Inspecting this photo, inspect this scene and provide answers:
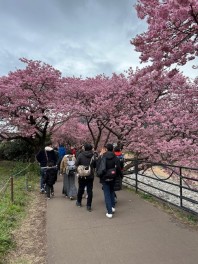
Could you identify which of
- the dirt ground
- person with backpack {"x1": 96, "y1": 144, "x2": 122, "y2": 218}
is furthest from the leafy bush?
person with backpack {"x1": 96, "y1": 144, "x2": 122, "y2": 218}

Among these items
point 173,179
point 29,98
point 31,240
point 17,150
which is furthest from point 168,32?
point 17,150

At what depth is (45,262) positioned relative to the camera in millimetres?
4621

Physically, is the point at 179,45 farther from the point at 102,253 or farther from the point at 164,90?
the point at 164,90

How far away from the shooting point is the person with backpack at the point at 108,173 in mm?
7117

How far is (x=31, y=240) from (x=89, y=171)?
2530 millimetres

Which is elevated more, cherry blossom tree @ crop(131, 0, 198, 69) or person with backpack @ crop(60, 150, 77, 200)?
cherry blossom tree @ crop(131, 0, 198, 69)

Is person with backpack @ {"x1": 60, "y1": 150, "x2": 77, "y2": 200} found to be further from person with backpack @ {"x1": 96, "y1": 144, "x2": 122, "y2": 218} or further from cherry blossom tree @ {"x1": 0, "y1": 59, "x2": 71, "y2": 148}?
cherry blossom tree @ {"x1": 0, "y1": 59, "x2": 71, "y2": 148}

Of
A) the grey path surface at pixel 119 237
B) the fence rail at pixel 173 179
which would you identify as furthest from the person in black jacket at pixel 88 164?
the fence rail at pixel 173 179

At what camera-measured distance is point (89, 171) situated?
7.78m

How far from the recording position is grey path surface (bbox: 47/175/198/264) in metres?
4.59

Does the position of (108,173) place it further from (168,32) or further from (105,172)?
(168,32)

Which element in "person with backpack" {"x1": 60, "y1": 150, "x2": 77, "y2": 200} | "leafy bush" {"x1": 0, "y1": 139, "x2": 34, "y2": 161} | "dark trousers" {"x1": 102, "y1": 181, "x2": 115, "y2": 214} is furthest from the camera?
"leafy bush" {"x1": 0, "y1": 139, "x2": 34, "y2": 161}

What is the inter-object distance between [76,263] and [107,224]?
6.84 feet

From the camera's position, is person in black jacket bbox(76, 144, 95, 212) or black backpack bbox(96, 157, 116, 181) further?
person in black jacket bbox(76, 144, 95, 212)
